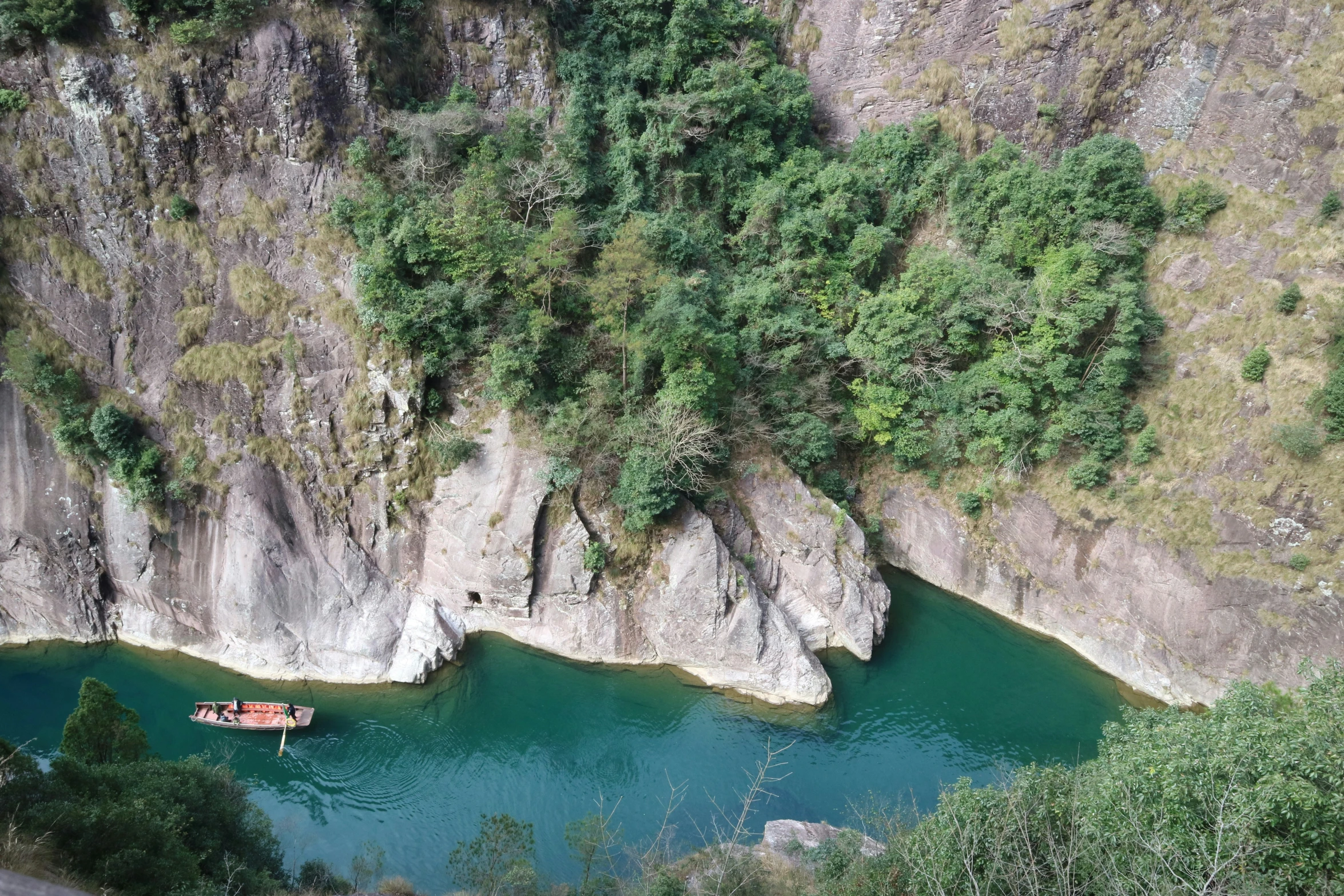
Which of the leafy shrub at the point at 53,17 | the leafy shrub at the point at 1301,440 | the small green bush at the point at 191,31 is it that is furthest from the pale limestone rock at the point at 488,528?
the leafy shrub at the point at 1301,440

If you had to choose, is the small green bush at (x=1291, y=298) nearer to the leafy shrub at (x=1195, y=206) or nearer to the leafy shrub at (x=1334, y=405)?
the leafy shrub at (x=1334, y=405)

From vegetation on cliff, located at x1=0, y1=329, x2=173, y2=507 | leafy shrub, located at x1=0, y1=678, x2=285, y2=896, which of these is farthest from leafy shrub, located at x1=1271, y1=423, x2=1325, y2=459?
vegetation on cliff, located at x1=0, y1=329, x2=173, y2=507

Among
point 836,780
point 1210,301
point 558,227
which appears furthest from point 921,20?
point 836,780

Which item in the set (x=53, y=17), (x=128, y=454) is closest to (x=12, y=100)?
(x=53, y=17)

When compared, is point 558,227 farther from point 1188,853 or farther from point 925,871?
point 1188,853

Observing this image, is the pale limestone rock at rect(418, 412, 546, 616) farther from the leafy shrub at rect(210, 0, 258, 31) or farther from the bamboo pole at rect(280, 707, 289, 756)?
the leafy shrub at rect(210, 0, 258, 31)

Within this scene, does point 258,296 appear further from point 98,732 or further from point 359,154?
point 98,732
